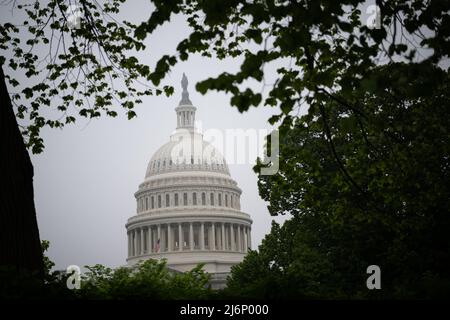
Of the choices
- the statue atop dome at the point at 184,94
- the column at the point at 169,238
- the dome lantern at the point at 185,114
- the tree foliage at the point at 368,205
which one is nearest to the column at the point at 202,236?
the column at the point at 169,238

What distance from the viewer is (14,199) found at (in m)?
11.3

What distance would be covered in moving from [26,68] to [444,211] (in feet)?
63.0

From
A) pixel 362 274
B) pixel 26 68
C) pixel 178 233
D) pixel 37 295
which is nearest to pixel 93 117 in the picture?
pixel 26 68

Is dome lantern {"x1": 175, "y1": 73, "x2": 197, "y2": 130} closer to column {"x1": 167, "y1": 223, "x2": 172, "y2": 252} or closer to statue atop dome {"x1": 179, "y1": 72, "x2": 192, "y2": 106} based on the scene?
statue atop dome {"x1": 179, "y1": 72, "x2": 192, "y2": 106}

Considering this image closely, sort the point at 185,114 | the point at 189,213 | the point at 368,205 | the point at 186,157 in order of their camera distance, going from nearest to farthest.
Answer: the point at 368,205 → the point at 189,213 → the point at 186,157 → the point at 185,114

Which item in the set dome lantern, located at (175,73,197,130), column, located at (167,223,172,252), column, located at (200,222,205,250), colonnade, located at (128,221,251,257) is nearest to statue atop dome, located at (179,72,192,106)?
dome lantern, located at (175,73,197,130)

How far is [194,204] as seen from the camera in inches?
4840

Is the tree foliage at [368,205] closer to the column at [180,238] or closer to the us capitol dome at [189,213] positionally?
the us capitol dome at [189,213]

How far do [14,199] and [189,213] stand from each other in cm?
10789

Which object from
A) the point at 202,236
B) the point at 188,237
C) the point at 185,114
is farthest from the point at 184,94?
the point at 202,236

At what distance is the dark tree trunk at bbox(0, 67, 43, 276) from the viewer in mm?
10727

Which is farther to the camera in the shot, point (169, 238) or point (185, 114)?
point (185, 114)

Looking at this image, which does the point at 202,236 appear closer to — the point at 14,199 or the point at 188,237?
the point at 188,237

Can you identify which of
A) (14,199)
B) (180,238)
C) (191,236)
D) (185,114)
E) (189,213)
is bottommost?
(14,199)
